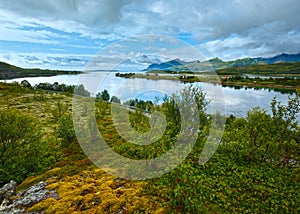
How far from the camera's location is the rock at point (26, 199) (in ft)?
35.8

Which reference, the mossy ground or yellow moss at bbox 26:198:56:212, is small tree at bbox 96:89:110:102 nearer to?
the mossy ground

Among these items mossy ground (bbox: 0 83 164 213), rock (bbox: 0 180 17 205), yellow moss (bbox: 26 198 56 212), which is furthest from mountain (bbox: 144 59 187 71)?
rock (bbox: 0 180 17 205)

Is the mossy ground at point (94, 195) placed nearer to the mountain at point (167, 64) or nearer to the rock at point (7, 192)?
the rock at point (7, 192)

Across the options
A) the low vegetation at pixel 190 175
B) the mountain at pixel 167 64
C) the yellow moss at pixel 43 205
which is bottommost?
the yellow moss at pixel 43 205

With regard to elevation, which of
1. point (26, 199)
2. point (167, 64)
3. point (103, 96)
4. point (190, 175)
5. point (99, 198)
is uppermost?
point (167, 64)

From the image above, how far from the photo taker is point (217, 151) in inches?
556

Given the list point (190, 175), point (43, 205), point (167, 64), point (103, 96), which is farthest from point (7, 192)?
point (103, 96)

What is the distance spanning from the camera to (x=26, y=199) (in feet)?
38.2

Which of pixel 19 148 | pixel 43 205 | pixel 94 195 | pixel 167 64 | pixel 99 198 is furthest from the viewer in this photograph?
pixel 19 148

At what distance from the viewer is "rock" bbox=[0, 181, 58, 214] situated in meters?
10.9

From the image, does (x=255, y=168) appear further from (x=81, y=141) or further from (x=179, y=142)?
(x=81, y=141)

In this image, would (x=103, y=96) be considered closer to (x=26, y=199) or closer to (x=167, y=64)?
(x=167, y=64)

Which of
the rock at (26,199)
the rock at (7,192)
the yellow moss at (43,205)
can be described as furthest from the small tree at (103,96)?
the yellow moss at (43,205)

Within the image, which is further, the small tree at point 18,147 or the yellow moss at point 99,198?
the small tree at point 18,147
